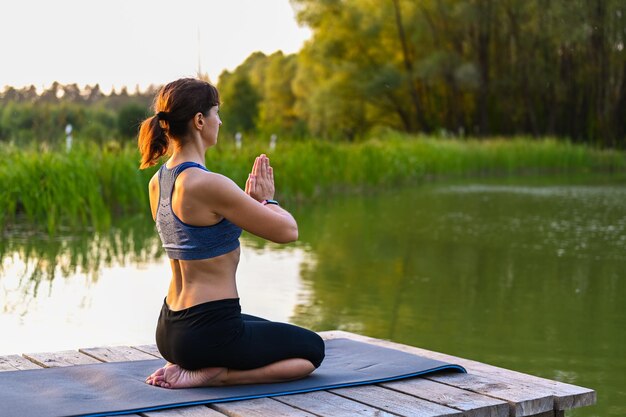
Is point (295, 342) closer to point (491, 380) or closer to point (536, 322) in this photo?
point (491, 380)

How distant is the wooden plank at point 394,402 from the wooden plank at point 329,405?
0.11 feet

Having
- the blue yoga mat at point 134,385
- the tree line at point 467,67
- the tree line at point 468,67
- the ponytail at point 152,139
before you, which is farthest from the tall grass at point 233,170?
the tree line at point 468,67

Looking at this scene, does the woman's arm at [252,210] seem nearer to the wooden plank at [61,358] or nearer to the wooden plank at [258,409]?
the wooden plank at [258,409]

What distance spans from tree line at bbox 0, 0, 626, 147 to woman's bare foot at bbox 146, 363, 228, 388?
74.5ft

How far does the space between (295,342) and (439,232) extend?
651 cm

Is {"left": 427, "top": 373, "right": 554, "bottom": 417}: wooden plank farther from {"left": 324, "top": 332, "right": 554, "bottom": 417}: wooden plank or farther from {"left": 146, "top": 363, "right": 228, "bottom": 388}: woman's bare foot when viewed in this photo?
{"left": 146, "top": 363, "right": 228, "bottom": 388}: woman's bare foot

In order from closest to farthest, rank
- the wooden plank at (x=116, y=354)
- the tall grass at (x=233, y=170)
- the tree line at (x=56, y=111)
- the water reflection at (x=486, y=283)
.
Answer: the wooden plank at (x=116, y=354) → the water reflection at (x=486, y=283) → the tall grass at (x=233, y=170) → the tree line at (x=56, y=111)

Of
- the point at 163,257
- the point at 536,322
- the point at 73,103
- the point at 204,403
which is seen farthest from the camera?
the point at 73,103

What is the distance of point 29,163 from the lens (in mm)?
8992

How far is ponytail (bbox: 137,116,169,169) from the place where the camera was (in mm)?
3006

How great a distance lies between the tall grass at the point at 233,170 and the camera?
893 cm

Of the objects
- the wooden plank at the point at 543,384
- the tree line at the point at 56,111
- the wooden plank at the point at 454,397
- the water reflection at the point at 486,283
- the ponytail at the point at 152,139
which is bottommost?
the water reflection at the point at 486,283

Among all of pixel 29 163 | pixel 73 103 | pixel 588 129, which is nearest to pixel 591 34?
pixel 588 129

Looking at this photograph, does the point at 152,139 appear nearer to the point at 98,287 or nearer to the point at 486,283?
the point at 98,287
